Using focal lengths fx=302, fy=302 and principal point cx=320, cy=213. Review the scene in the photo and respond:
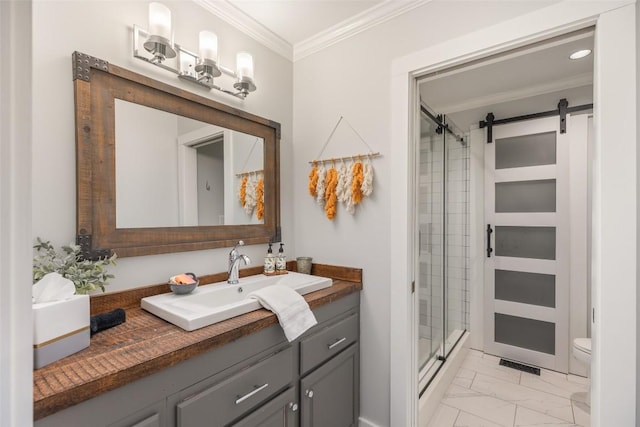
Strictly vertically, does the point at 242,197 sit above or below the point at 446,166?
below

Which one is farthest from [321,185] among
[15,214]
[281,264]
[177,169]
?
[15,214]

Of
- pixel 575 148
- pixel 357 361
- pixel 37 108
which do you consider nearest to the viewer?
pixel 37 108

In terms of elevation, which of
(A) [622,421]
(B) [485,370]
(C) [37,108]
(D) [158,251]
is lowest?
(B) [485,370]

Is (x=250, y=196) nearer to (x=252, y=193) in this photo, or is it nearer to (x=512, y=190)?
(x=252, y=193)

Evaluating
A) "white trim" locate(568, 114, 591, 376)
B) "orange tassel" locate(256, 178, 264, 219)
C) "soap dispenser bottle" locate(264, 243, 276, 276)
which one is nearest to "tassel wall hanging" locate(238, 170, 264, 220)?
"orange tassel" locate(256, 178, 264, 219)

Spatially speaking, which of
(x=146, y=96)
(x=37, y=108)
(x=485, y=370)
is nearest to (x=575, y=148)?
(x=485, y=370)

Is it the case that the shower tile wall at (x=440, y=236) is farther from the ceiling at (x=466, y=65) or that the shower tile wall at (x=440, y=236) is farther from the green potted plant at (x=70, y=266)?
the green potted plant at (x=70, y=266)

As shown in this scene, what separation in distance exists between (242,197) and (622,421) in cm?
196

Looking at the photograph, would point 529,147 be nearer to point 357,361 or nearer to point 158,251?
point 357,361

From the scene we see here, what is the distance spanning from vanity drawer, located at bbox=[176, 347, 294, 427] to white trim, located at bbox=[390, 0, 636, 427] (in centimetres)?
69

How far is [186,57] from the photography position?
5.09ft

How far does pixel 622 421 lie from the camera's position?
1.11 metres

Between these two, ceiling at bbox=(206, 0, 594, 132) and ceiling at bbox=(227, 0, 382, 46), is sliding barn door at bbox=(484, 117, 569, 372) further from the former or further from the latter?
ceiling at bbox=(227, 0, 382, 46)

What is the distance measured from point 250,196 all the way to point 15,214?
1.44 meters
